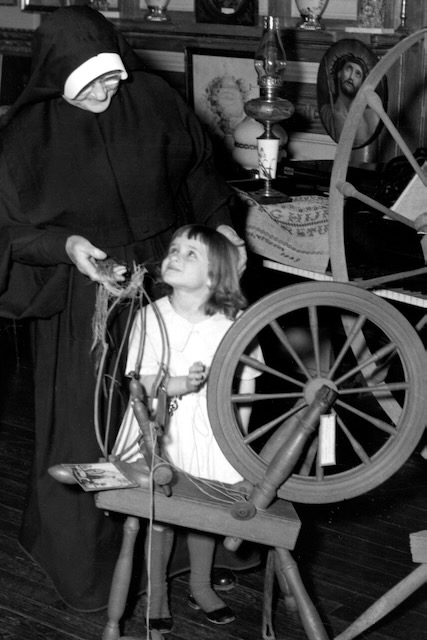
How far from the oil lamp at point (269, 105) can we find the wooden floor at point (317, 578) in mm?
1127

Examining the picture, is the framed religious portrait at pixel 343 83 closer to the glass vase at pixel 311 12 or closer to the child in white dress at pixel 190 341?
the glass vase at pixel 311 12

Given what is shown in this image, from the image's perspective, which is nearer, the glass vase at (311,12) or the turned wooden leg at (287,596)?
the turned wooden leg at (287,596)

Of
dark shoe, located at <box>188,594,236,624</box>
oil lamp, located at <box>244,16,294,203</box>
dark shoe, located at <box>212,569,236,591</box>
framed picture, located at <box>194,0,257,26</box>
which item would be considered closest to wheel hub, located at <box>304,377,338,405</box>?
dark shoe, located at <box>188,594,236,624</box>

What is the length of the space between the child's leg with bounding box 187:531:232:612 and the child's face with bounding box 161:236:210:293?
0.74 metres

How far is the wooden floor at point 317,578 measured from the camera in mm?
2703

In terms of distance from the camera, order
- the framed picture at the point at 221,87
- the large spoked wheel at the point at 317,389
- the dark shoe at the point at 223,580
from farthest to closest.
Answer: the framed picture at the point at 221,87 → the dark shoe at the point at 223,580 → the large spoked wheel at the point at 317,389

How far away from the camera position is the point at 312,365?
176 inches

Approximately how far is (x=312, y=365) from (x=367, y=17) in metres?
Answer: 1.68

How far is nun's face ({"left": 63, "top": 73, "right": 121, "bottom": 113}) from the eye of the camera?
2.36m

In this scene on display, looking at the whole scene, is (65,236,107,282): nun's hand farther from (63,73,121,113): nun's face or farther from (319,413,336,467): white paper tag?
(319,413,336,467): white paper tag

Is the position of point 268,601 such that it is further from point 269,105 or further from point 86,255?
point 269,105

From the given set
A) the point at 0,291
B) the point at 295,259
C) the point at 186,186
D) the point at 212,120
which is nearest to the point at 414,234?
the point at 295,259

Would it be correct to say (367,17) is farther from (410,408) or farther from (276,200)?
(410,408)

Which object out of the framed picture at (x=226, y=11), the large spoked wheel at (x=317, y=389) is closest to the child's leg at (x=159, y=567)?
the large spoked wheel at (x=317, y=389)
